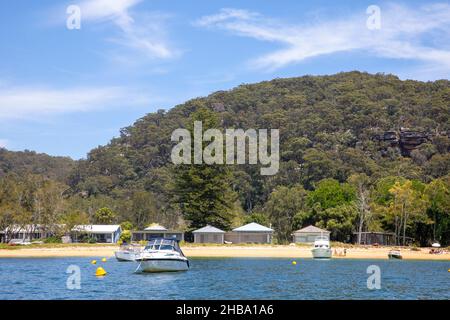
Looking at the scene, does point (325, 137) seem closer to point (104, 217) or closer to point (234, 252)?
point (104, 217)

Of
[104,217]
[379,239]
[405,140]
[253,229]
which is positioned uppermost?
[405,140]

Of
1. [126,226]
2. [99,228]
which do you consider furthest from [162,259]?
[126,226]

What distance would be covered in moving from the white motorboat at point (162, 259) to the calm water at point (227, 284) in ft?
2.03

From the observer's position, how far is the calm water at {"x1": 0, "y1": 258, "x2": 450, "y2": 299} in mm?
34125

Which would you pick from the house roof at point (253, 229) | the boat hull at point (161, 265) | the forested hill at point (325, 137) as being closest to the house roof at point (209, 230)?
the house roof at point (253, 229)

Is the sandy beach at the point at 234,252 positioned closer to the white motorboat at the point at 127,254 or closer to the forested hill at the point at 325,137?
the white motorboat at the point at 127,254

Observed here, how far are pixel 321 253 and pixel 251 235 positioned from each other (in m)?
21.1

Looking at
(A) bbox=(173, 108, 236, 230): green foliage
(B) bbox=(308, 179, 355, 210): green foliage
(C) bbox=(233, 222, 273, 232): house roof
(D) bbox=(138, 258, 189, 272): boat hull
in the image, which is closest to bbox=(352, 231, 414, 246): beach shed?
(B) bbox=(308, 179, 355, 210): green foliage

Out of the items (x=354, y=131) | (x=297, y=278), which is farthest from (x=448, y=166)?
(x=297, y=278)

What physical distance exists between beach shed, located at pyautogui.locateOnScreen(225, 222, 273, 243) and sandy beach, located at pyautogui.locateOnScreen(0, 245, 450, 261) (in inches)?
286

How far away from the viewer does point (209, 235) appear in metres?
88.7

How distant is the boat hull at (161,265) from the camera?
45281 mm

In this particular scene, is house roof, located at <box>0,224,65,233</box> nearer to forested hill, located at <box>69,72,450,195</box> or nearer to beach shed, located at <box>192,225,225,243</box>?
beach shed, located at <box>192,225,225,243</box>
